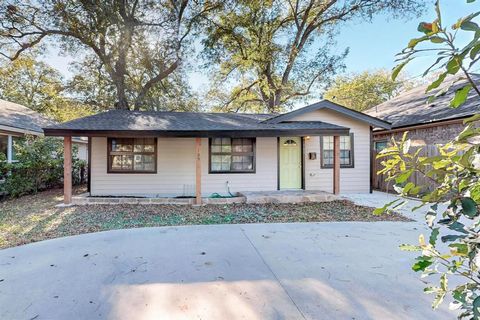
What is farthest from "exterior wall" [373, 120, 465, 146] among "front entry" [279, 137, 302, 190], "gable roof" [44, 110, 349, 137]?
"gable roof" [44, 110, 349, 137]

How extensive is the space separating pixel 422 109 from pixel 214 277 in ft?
38.3

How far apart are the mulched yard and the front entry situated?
1845 millimetres

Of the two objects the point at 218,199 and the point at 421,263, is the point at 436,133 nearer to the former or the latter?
the point at 218,199

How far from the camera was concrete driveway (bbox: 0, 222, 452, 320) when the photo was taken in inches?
100

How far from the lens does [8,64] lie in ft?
61.4

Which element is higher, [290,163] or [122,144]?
[122,144]

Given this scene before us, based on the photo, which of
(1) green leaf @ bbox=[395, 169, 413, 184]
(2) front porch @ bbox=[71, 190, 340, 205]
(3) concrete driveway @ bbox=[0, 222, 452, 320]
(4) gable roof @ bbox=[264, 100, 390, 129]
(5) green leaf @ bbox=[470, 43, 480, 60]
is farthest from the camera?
(4) gable roof @ bbox=[264, 100, 390, 129]

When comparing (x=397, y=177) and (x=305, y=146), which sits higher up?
(x=305, y=146)

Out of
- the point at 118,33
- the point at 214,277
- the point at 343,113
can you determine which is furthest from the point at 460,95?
the point at 118,33

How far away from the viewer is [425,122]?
963 cm

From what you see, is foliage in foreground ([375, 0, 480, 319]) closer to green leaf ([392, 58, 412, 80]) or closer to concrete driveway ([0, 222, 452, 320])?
green leaf ([392, 58, 412, 80])

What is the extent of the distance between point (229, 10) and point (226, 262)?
14.4 meters

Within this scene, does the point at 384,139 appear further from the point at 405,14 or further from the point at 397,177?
the point at 397,177

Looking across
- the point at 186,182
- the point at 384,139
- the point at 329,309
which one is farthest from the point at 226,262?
the point at 384,139
